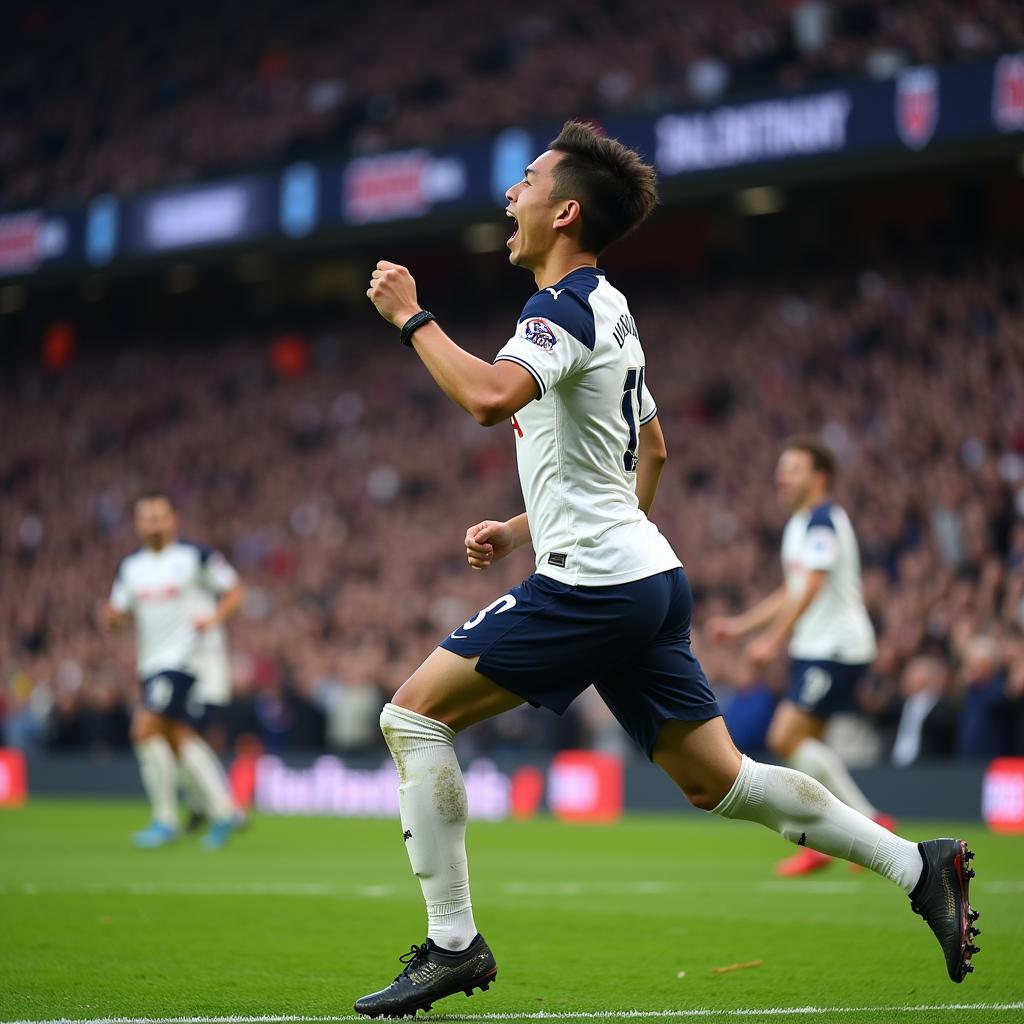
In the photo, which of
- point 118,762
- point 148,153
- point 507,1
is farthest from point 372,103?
point 118,762

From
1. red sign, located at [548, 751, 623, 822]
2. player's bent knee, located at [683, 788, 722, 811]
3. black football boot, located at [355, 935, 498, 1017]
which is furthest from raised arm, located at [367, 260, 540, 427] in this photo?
red sign, located at [548, 751, 623, 822]

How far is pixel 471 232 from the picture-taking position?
85.1ft

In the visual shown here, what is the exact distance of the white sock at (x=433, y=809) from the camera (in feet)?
15.9

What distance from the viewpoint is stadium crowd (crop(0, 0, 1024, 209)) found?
22156mm

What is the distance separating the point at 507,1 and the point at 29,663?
43.7 ft

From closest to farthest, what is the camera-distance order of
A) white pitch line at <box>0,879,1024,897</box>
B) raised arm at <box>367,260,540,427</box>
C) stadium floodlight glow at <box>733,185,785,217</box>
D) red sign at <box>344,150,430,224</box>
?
raised arm at <box>367,260,540,427</box> → white pitch line at <box>0,879,1024,897</box> → stadium floodlight glow at <box>733,185,785,217</box> → red sign at <box>344,150,430,224</box>

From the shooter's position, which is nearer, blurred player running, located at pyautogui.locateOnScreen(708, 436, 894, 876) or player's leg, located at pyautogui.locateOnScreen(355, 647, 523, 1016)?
player's leg, located at pyautogui.locateOnScreen(355, 647, 523, 1016)

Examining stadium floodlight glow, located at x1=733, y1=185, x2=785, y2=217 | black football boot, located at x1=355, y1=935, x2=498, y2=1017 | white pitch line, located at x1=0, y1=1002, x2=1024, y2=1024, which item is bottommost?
white pitch line, located at x1=0, y1=1002, x2=1024, y2=1024

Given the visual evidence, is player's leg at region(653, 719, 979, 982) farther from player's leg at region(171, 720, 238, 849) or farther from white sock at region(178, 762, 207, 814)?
white sock at region(178, 762, 207, 814)

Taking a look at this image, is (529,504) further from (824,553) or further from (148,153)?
(148,153)

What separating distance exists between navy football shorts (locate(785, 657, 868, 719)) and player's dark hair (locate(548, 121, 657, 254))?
5.42m

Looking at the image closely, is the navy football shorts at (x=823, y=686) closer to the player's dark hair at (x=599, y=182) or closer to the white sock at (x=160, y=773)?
the white sock at (x=160, y=773)

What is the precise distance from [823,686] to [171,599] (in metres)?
4.74

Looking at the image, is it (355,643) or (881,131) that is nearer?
(881,131)
